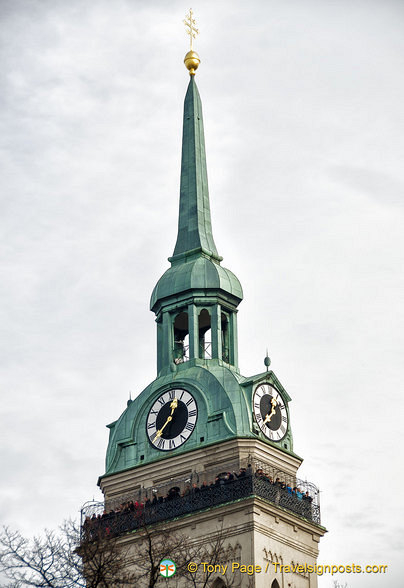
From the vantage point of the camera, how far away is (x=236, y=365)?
85.5 metres

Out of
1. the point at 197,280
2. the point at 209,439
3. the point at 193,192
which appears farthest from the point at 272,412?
the point at 193,192

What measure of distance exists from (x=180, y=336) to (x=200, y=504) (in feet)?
40.2

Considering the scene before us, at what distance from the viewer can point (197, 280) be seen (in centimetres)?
Result: 8594

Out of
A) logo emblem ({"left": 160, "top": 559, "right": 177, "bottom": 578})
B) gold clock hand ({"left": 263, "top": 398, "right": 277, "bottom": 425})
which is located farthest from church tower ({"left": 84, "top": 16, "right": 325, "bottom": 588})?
logo emblem ({"left": 160, "top": 559, "right": 177, "bottom": 578})

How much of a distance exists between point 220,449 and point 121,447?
5563 mm

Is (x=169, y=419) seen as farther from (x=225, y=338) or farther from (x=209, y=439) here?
(x=225, y=338)

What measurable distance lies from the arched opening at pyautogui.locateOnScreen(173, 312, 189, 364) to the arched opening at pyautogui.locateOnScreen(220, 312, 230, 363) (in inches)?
68.4

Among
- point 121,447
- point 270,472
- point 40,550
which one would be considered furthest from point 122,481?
point 40,550

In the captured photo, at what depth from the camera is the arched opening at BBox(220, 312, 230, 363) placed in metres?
85.7

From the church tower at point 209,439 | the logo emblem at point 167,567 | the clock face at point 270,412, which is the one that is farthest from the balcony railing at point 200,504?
the logo emblem at point 167,567

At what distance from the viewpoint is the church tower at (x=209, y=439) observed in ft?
253

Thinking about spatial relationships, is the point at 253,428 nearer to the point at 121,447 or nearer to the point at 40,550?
the point at 121,447

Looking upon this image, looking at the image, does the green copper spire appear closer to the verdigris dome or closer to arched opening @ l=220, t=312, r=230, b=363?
the verdigris dome

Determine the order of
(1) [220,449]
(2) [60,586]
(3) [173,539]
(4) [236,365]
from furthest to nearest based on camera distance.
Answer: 1. (4) [236,365]
2. (1) [220,449]
3. (3) [173,539]
4. (2) [60,586]
